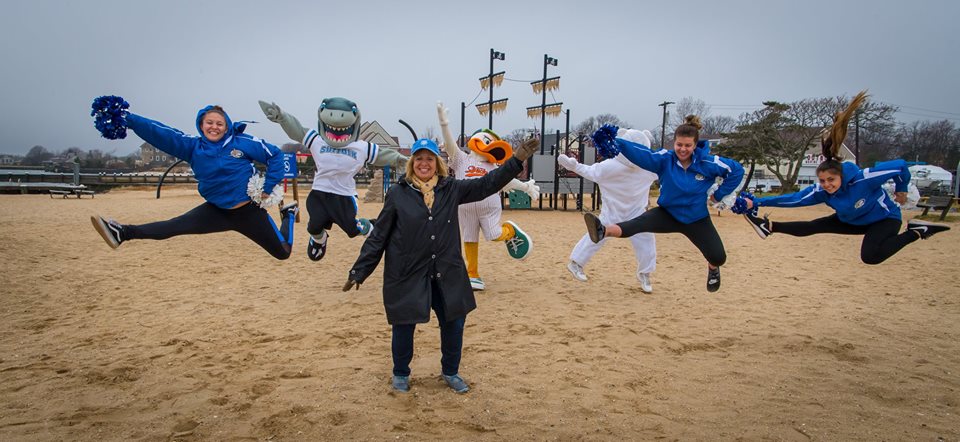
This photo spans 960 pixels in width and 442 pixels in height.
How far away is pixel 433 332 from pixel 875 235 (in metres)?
4.25

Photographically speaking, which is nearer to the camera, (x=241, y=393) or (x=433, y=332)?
(x=241, y=393)

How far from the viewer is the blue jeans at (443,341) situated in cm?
420

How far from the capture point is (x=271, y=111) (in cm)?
620

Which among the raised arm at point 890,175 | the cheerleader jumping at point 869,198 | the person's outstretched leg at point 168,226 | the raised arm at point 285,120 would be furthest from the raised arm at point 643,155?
the person's outstretched leg at point 168,226

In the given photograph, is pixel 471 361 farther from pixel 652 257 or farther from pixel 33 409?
pixel 652 257

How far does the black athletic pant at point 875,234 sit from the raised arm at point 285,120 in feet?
16.9

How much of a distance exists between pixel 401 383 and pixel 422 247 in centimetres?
110

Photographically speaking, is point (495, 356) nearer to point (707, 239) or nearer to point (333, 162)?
point (707, 239)

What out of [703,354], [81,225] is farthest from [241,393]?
[81,225]

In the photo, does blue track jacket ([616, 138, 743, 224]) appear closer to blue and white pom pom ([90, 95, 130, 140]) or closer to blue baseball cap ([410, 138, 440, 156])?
blue baseball cap ([410, 138, 440, 156])

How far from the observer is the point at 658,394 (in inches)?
171

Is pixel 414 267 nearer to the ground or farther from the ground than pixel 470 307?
farther from the ground

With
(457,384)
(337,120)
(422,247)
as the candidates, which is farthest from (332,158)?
(457,384)

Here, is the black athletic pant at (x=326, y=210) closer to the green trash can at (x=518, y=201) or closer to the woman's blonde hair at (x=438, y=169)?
the woman's blonde hair at (x=438, y=169)
